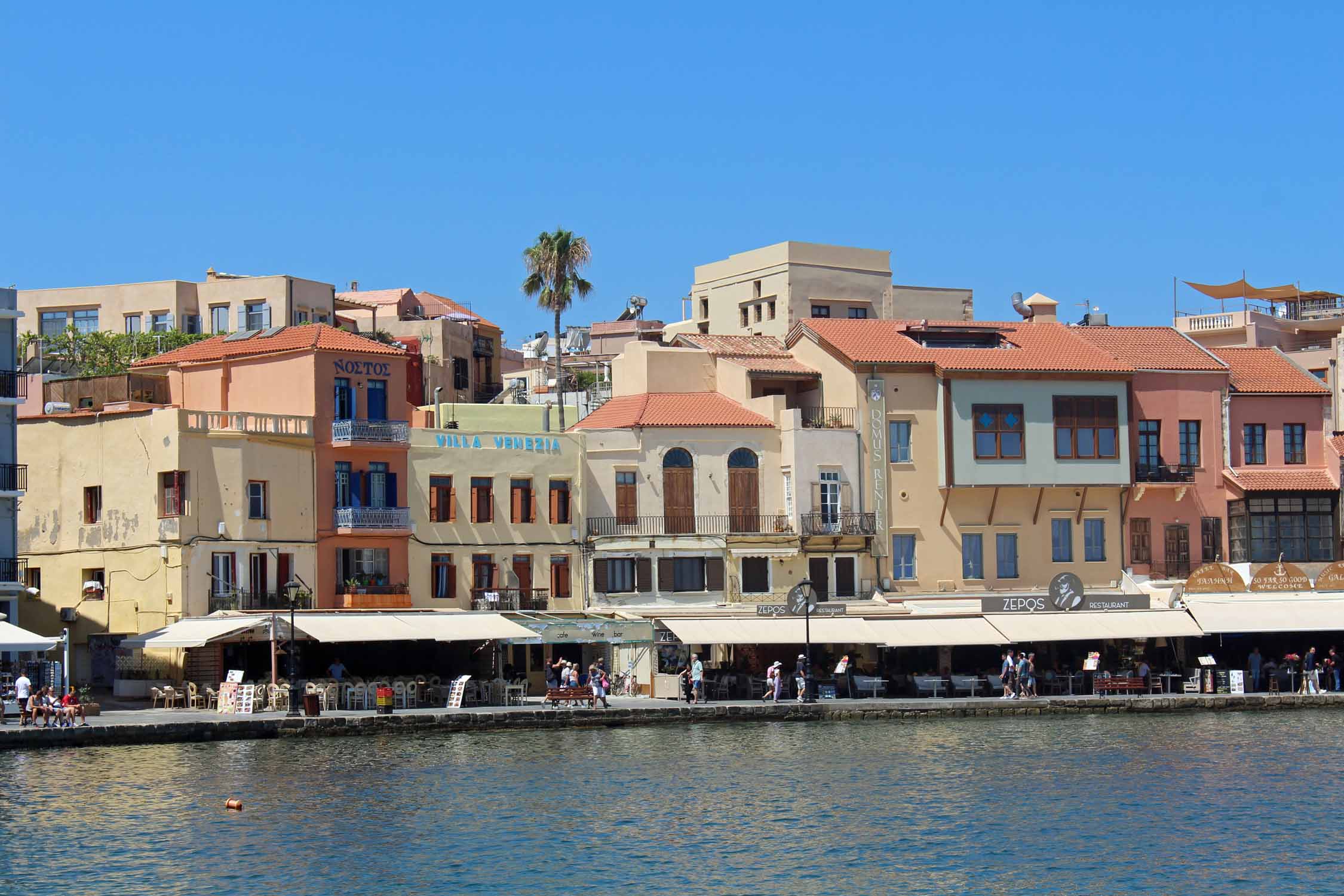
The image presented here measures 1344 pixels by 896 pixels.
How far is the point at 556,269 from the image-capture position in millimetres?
71562

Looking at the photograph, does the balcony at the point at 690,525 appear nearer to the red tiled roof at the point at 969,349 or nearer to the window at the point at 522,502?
the window at the point at 522,502

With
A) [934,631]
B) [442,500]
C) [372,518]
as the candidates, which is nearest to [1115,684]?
[934,631]

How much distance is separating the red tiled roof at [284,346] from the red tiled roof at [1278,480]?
25844 millimetres

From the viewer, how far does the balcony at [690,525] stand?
57.9m

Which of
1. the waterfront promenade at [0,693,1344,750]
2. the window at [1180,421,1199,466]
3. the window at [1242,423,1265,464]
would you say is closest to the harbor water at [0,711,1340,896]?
the waterfront promenade at [0,693,1344,750]

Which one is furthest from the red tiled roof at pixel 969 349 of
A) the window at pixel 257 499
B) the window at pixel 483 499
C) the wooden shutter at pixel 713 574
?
the window at pixel 257 499

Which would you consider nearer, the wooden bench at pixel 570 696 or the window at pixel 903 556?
the wooden bench at pixel 570 696

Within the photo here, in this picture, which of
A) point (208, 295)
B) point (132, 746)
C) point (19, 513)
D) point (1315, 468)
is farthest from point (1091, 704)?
point (208, 295)

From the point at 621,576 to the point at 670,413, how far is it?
16.9 feet

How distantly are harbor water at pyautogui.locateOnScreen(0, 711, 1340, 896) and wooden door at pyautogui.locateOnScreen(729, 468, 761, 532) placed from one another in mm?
11831

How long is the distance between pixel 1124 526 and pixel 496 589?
1961 cm

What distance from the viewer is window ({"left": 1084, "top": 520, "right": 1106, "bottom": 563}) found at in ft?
200

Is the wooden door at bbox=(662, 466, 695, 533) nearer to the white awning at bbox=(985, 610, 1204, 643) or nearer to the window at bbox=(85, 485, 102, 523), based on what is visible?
the white awning at bbox=(985, 610, 1204, 643)

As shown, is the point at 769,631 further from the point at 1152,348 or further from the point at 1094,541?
the point at 1152,348
